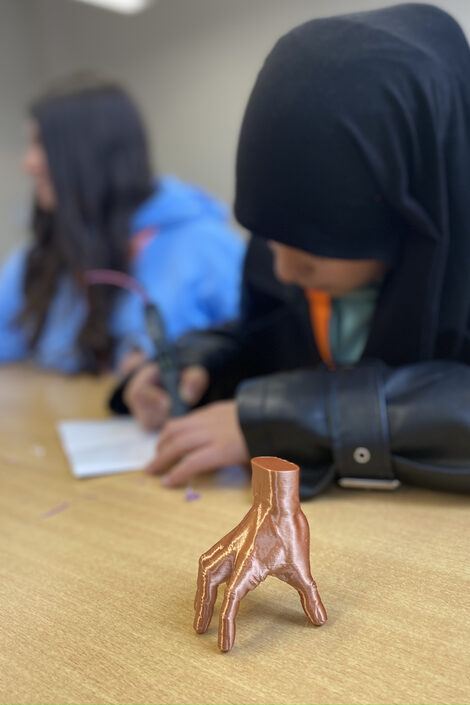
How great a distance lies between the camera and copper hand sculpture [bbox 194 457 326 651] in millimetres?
308

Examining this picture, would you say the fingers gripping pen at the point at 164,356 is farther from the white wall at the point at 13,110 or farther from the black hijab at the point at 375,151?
the white wall at the point at 13,110

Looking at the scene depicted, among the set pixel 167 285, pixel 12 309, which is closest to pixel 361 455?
pixel 167 285

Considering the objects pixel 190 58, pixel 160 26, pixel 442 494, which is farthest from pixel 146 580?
pixel 160 26

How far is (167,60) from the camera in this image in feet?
7.59

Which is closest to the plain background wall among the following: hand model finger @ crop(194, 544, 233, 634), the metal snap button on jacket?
the metal snap button on jacket

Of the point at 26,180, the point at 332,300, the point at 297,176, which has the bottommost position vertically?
the point at 26,180

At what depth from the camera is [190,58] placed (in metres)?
1.96

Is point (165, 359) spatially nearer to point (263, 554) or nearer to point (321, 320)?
point (321, 320)

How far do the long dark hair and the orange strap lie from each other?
666 millimetres

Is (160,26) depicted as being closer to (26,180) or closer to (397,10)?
(26,180)

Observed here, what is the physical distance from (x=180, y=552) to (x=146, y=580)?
4 centimetres

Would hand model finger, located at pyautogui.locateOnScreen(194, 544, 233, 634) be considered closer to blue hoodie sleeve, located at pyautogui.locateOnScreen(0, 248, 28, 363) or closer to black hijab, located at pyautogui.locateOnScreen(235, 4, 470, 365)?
black hijab, located at pyautogui.locateOnScreen(235, 4, 470, 365)

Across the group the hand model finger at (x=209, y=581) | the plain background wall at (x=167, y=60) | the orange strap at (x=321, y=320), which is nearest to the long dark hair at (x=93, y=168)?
the plain background wall at (x=167, y=60)

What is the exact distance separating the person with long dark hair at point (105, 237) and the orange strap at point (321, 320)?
0.58m
